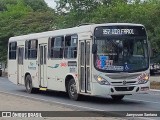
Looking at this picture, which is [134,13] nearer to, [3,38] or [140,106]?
[140,106]

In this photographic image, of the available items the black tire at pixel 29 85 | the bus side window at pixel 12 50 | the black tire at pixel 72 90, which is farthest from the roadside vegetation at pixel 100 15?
the black tire at pixel 72 90

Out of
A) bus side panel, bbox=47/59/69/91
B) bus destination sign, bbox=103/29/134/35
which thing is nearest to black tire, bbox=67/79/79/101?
bus side panel, bbox=47/59/69/91

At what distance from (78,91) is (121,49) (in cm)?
253

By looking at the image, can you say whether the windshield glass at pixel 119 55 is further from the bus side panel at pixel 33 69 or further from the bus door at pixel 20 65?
the bus door at pixel 20 65

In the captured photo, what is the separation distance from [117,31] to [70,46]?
2548 millimetres

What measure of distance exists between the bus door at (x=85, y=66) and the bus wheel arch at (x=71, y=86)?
72cm

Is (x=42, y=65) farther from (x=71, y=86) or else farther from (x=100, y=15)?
(x=100, y=15)

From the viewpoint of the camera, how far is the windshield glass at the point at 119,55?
715 inches

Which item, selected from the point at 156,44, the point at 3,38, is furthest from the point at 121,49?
the point at 3,38

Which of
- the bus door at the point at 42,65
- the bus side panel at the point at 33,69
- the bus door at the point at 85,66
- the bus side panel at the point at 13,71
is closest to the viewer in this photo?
the bus door at the point at 85,66

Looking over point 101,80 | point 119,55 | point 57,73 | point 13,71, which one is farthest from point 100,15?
point 101,80

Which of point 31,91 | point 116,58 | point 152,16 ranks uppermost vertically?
point 152,16

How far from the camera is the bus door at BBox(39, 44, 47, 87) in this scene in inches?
908

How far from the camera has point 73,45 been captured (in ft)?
65.7
